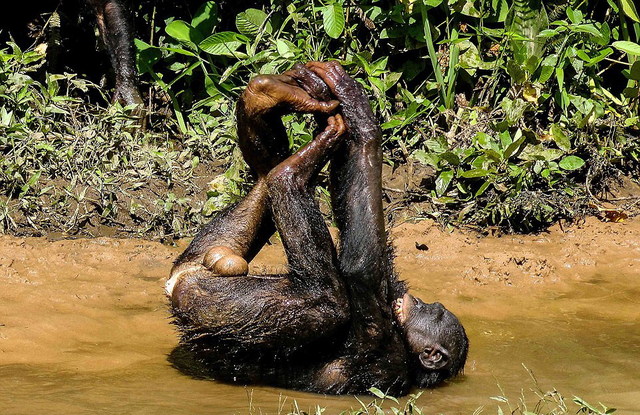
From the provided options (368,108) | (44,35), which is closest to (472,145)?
(368,108)

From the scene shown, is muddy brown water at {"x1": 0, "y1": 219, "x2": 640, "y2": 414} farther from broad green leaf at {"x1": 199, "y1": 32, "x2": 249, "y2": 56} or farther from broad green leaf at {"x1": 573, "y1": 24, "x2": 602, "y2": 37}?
broad green leaf at {"x1": 199, "y1": 32, "x2": 249, "y2": 56}

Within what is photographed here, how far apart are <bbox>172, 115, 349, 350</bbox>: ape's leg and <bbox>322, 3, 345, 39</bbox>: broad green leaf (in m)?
3.06

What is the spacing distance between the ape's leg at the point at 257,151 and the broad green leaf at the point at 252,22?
10.2 feet

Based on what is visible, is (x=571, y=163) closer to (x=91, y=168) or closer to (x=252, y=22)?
(x=252, y=22)

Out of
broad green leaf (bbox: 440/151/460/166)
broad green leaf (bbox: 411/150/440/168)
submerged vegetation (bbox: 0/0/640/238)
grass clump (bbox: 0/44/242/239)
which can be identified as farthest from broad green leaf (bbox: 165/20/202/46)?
broad green leaf (bbox: 440/151/460/166)

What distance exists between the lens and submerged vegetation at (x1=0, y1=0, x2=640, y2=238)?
6.59 meters

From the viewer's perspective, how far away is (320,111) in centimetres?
426

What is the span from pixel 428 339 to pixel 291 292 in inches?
30.5

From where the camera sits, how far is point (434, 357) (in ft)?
15.1

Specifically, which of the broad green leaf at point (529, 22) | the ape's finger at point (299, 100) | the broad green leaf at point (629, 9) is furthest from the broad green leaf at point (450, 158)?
the ape's finger at point (299, 100)

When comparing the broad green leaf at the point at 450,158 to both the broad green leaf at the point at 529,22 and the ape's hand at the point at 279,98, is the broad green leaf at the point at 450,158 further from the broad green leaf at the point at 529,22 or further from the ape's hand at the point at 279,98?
the ape's hand at the point at 279,98

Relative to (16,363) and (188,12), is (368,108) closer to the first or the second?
(16,363)

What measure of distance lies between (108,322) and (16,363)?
72 cm

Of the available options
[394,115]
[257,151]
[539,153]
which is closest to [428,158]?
[394,115]
